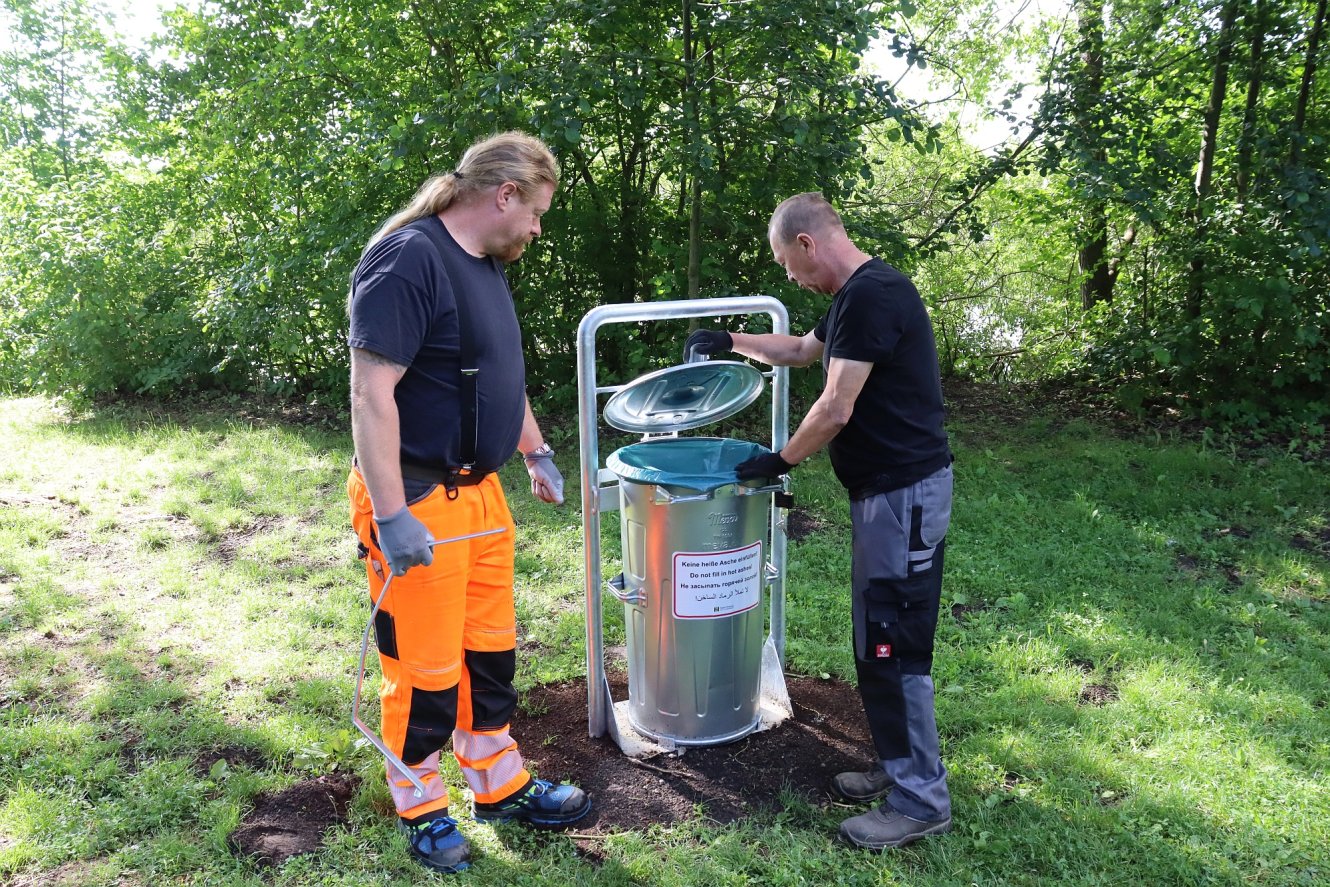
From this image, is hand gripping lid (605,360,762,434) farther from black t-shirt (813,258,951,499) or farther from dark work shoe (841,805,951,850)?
dark work shoe (841,805,951,850)

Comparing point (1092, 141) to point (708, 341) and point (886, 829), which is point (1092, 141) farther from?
point (886, 829)

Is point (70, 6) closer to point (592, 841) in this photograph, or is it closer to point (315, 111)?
point (315, 111)

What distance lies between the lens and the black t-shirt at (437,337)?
2115 millimetres

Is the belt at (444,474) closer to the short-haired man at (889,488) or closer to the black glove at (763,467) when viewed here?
the black glove at (763,467)

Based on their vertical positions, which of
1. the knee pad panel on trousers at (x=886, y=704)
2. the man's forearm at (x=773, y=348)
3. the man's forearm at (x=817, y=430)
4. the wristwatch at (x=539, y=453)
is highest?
the man's forearm at (x=773, y=348)

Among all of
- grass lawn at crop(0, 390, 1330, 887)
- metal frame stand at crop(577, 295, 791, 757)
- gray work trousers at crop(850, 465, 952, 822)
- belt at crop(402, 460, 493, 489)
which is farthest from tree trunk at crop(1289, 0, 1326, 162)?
belt at crop(402, 460, 493, 489)

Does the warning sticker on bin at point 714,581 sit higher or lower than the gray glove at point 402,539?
lower

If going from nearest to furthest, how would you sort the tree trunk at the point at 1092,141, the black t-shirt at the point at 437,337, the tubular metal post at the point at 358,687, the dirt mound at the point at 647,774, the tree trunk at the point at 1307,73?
the black t-shirt at the point at 437,337, the tubular metal post at the point at 358,687, the dirt mound at the point at 647,774, the tree trunk at the point at 1092,141, the tree trunk at the point at 1307,73

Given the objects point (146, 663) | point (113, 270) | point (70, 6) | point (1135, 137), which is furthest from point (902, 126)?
point (70, 6)

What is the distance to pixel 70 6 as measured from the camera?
1791 centimetres

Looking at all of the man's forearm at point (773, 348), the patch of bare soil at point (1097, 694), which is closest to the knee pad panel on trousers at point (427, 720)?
the man's forearm at point (773, 348)

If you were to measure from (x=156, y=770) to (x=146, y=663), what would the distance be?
3.08 feet

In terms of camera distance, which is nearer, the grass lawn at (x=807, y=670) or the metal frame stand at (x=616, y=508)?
the grass lawn at (x=807, y=670)

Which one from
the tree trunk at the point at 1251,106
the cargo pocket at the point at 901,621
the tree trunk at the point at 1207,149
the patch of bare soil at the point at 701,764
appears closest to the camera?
the cargo pocket at the point at 901,621
